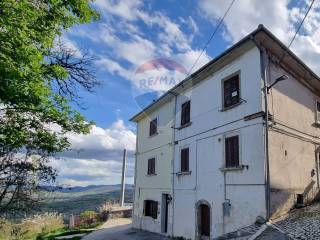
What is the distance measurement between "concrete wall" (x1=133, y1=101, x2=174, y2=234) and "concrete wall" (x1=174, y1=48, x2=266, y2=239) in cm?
125

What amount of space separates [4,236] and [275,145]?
1483 cm

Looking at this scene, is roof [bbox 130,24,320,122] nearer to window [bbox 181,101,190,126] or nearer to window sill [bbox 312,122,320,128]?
window [bbox 181,101,190,126]

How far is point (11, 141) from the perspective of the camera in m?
7.55

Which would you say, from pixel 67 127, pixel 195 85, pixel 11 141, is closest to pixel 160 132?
pixel 195 85

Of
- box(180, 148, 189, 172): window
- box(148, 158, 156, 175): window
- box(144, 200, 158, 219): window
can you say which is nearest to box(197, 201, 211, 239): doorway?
box(180, 148, 189, 172): window

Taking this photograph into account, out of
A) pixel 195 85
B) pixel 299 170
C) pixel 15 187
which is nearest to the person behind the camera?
pixel 15 187

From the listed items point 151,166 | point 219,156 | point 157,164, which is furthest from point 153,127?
point 219,156

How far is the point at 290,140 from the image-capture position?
11719 mm

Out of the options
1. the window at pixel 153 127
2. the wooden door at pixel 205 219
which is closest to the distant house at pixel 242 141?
the wooden door at pixel 205 219

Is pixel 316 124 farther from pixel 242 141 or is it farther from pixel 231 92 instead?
pixel 242 141

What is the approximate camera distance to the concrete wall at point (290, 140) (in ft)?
34.6

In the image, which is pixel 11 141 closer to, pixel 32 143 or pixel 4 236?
pixel 32 143

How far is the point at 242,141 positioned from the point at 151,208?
9771mm

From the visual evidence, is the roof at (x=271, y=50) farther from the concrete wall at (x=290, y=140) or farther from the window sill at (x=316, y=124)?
the window sill at (x=316, y=124)
